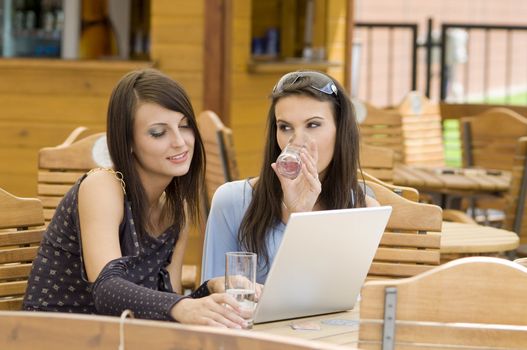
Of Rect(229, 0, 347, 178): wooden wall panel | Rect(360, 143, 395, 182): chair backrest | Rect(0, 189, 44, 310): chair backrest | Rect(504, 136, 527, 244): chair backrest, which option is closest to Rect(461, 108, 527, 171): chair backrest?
Rect(229, 0, 347, 178): wooden wall panel

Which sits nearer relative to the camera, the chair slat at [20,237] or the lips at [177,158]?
the lips at [177,158]

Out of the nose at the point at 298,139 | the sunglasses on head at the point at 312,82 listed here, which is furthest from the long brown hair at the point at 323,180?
the nose at the point at 298,139

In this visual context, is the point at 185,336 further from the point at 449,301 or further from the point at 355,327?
the point at 355,327

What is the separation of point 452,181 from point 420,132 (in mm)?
1930

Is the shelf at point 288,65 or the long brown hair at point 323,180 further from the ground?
the shelf at point 288,65

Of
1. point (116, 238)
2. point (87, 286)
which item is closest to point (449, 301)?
point (116, 238)

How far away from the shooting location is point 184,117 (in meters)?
3.08

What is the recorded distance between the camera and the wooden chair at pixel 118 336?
1.69 m

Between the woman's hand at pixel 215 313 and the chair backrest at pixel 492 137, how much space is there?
498 cm

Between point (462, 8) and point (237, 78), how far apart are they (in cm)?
1770

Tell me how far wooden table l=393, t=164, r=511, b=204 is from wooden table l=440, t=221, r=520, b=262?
1118 mm

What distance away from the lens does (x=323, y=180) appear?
325cm

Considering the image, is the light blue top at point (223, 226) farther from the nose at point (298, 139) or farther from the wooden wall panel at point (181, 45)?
the wooden wall panel at point (181, 45)

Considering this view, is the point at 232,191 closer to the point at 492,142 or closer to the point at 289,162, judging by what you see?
the point at 289,162
